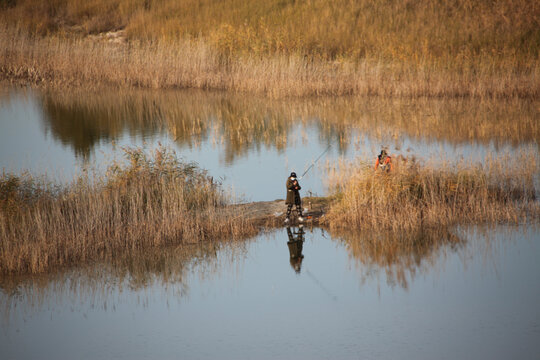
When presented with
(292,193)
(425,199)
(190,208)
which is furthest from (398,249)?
(190,208)

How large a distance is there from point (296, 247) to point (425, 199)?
2.52 metres

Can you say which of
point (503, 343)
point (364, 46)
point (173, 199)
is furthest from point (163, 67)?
point (503, 343)

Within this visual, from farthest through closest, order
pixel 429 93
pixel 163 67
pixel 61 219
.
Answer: pixel 163 67 → pixel 429 93 → pixel 61 219

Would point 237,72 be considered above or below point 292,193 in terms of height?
above

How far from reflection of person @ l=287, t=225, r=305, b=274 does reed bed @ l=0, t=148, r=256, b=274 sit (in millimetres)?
671

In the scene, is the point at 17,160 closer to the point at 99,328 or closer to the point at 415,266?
the point at 99,328

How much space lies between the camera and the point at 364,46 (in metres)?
27.8

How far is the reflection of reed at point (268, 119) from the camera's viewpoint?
18922mm

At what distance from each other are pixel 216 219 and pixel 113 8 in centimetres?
2822

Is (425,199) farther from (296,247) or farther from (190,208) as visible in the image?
(190,208)

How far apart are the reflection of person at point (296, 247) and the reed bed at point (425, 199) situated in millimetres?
592

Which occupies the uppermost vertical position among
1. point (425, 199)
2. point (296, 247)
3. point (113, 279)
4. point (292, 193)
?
point (292, 193)

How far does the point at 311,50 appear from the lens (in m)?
27.8

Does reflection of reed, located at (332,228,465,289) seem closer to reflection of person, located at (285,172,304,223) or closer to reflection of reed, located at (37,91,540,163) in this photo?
reflection of person, located at (285,172,304,223)
